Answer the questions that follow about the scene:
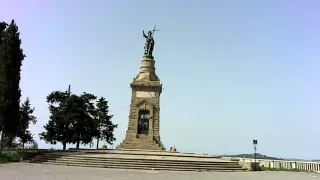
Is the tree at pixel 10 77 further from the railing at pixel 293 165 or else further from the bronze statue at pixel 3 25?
the railing at pixel 293 165

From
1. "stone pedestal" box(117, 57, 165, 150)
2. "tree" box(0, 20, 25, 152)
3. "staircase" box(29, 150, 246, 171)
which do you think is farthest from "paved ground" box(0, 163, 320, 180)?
"stone pedestal" box(117, 57, 165, 150)

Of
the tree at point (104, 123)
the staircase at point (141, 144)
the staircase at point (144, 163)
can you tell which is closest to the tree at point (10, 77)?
the staircase at point (144, 163)

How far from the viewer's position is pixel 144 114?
3650 cm

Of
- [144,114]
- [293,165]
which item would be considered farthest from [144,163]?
[293,165]

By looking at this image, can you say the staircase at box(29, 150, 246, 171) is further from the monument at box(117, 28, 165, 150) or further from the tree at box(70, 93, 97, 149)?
the tree at box(70, 93, 97, 149)

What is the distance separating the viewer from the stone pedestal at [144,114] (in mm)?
35219

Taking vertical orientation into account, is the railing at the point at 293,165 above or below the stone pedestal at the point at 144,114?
below

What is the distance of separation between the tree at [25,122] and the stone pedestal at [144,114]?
1342cm

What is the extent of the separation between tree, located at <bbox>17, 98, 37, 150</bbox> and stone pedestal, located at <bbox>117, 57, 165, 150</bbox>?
44.0ft

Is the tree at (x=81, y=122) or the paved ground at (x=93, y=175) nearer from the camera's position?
the paved ground at (x=93, y=175)

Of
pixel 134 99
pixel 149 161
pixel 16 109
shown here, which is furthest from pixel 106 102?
pixel 149 161

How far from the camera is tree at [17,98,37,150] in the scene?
3941 centimetres

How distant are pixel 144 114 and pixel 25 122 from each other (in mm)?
15173

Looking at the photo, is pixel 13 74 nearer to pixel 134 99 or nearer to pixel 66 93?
pixel 134 99
